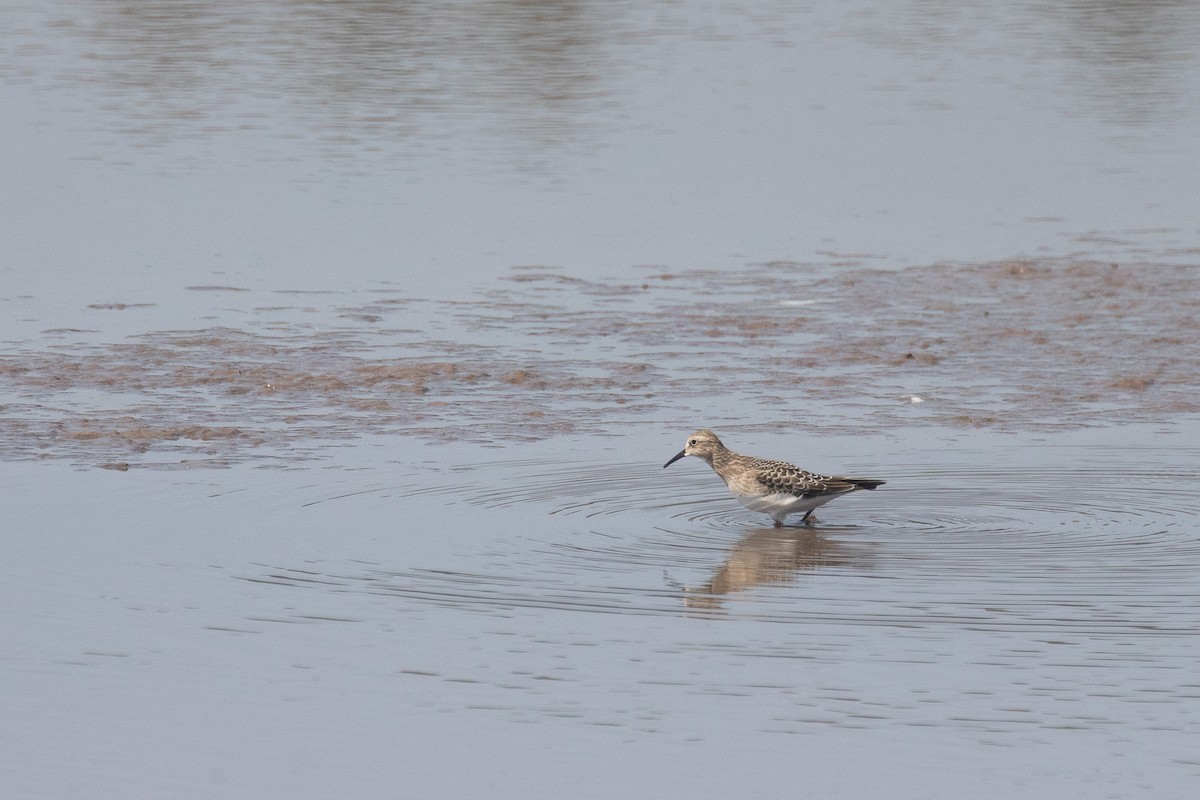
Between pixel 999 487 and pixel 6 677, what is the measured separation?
19.7 ft

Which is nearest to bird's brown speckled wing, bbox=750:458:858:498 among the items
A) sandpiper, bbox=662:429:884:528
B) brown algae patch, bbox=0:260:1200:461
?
sandpiper, bbox=662:429:884:528

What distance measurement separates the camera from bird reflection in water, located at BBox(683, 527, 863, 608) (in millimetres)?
10180

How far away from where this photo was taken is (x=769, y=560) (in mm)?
11008

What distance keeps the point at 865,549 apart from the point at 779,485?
2.19ft

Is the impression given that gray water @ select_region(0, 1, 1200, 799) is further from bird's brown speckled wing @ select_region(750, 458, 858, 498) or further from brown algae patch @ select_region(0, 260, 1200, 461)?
bird's brown speckled wing @ select_region(750, 458, 858, 498)

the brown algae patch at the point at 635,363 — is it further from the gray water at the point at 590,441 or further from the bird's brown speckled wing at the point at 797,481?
the bird's brown speckled wing at the point at 797,481

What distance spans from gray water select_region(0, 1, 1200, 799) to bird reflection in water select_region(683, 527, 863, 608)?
4cm

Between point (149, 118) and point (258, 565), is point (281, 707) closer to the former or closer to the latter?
point (258, 565)

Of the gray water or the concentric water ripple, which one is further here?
the concentric water ripple

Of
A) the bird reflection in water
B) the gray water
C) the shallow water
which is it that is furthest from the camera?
the bird reflection in water

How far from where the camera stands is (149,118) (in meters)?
28.4

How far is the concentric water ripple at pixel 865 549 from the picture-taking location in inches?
386

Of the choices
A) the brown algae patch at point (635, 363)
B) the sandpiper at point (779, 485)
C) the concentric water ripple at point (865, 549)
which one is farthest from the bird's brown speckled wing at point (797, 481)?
the brown algae patch at point (635, 363)


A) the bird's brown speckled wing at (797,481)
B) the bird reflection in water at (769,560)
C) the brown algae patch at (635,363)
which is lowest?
the brown algae patch at (635,363)
